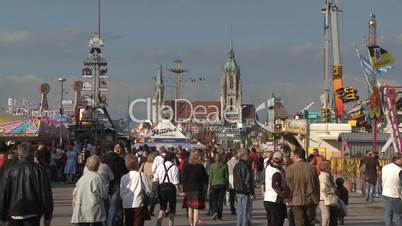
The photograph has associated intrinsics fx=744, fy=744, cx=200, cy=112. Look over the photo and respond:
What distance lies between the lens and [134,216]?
11180mm

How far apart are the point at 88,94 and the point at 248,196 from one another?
284ft

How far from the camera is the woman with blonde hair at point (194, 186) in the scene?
13953 millimetres

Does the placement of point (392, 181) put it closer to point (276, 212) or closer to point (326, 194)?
point (326, 194)

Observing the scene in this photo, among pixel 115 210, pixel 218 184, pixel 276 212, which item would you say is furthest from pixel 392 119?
pixel 115 210

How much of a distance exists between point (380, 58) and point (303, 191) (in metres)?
28.2

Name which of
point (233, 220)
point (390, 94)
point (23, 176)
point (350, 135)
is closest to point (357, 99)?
point (350, 135)

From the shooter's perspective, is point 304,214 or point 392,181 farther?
point 392,181

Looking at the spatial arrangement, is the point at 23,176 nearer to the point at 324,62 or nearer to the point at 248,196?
the point at 248,196

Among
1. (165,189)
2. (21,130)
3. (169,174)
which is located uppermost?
(21,130)

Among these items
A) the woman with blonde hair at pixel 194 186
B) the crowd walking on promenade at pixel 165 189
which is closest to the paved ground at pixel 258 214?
the crowd walking on promenade at pixel 165 189

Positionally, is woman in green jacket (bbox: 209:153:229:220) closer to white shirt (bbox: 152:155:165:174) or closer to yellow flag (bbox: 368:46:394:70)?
white shirt (bbox: 152:155:165:174)

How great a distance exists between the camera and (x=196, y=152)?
1434cm

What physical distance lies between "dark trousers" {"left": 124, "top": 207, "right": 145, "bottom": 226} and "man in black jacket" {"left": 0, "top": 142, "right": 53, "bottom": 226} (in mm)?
3008

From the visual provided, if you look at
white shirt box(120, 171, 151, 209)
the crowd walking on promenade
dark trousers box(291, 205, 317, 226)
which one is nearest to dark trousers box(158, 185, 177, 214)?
the crowd walking on promenade
